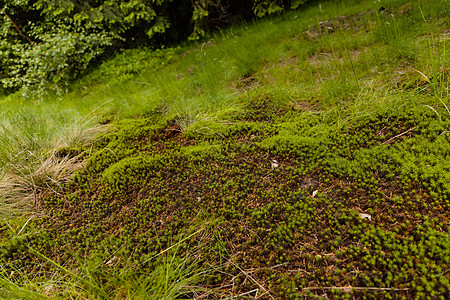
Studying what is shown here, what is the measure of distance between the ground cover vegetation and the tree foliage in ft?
9.38

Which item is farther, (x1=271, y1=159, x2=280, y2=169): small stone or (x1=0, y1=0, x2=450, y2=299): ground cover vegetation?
(x1=271, y1=159, x2=280, y2=169): small stone

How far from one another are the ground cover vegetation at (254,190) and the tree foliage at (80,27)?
113 inches

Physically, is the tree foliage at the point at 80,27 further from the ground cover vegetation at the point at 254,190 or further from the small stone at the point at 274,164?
the small stone at the point at 274,164

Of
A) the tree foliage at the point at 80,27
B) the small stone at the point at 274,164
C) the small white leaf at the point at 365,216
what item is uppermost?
the tree foliage at the point at 80,27

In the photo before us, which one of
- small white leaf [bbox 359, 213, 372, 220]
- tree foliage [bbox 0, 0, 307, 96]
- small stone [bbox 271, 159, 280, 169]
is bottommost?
small white leaf [bbox 359, 213, 372, 220]

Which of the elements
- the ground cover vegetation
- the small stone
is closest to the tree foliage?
the ground cover vegetation

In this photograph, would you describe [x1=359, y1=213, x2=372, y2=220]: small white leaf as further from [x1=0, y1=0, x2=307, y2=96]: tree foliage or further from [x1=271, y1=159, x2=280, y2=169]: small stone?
[x1=0, y1=0, x2=307, y2=96]: tree foliage

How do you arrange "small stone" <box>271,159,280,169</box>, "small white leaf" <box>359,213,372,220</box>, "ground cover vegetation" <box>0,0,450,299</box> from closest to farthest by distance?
"ground cover vegetation" <box>0,0,450,299</box>, "small white leaf" <box>359,213,372,220</box>, "small stone" <box>271,159,280,169</box>

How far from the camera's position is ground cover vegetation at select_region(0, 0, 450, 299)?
4.99ft

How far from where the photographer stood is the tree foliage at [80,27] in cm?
559

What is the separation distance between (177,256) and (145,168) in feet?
3.78

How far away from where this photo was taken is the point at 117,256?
189cm

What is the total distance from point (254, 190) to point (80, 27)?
6.22 meters

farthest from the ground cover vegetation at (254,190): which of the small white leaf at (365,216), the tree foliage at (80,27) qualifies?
the tree foliage at (80,27)
